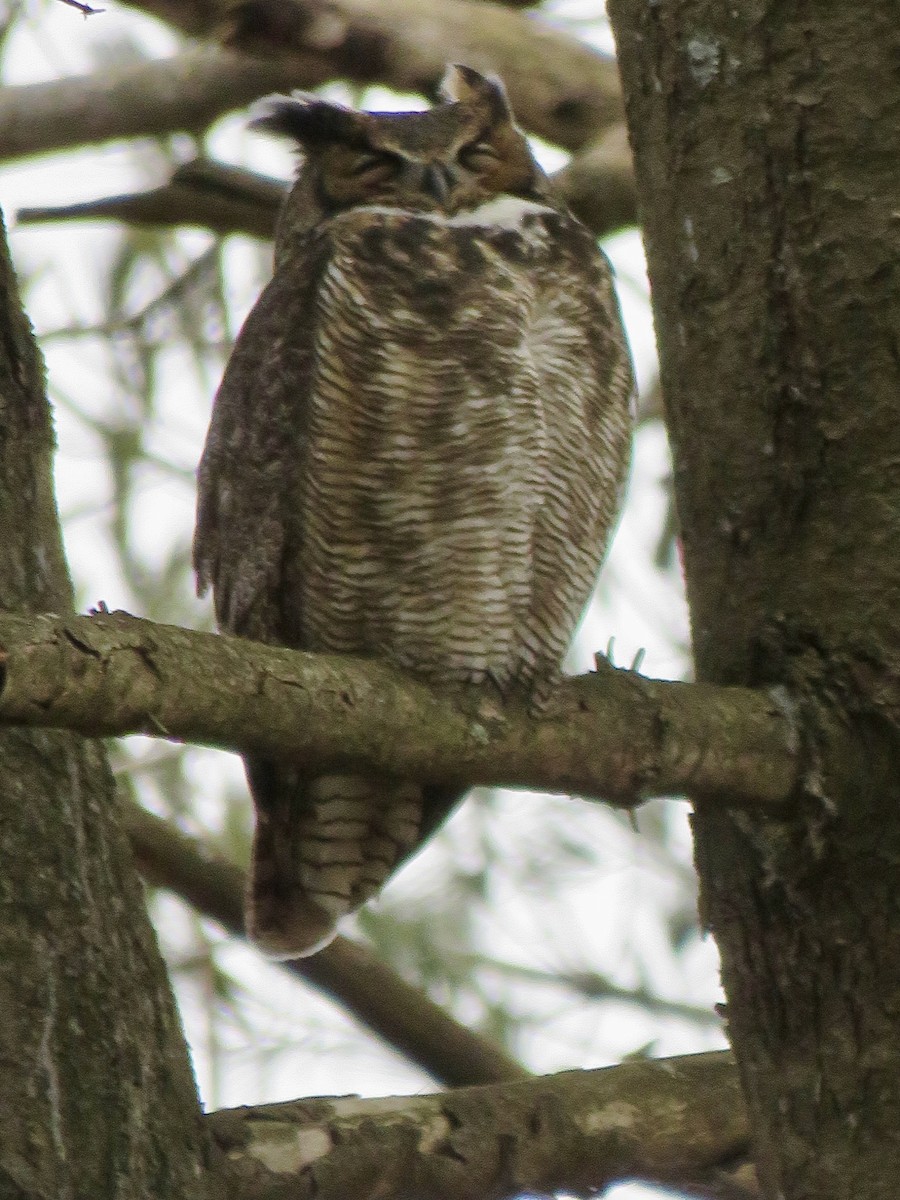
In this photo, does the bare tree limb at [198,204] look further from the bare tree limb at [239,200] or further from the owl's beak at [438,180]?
the owl's beak at [438,180]

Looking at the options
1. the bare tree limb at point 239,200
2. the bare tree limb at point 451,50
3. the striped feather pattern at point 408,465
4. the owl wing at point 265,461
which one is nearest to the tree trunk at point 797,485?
the striped feather pattern at point 408,465

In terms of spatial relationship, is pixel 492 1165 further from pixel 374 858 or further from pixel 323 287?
pixel 323 287

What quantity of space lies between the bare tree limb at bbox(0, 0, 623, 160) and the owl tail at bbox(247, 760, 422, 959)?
4.84 ft

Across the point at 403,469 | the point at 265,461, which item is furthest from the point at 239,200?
the point at 403,469

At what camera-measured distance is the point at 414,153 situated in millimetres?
2912

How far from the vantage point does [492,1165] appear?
224 centimetres

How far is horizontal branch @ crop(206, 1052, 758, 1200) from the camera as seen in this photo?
2.09 metres

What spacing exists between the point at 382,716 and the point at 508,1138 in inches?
32.6

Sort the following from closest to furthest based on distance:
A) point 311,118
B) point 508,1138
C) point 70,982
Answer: point 70,982 < point 508,1138 < point 311,118

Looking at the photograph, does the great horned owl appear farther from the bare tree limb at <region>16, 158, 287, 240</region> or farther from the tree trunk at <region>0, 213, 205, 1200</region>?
the tree trunk at <region>0, 213, 205, 1200</region>

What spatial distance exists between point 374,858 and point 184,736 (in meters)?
1.38

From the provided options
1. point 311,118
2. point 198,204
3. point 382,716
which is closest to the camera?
point 382,716

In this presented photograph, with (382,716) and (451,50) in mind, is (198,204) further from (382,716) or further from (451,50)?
(382,716)

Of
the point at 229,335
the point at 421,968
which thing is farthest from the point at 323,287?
the point at 421,968
